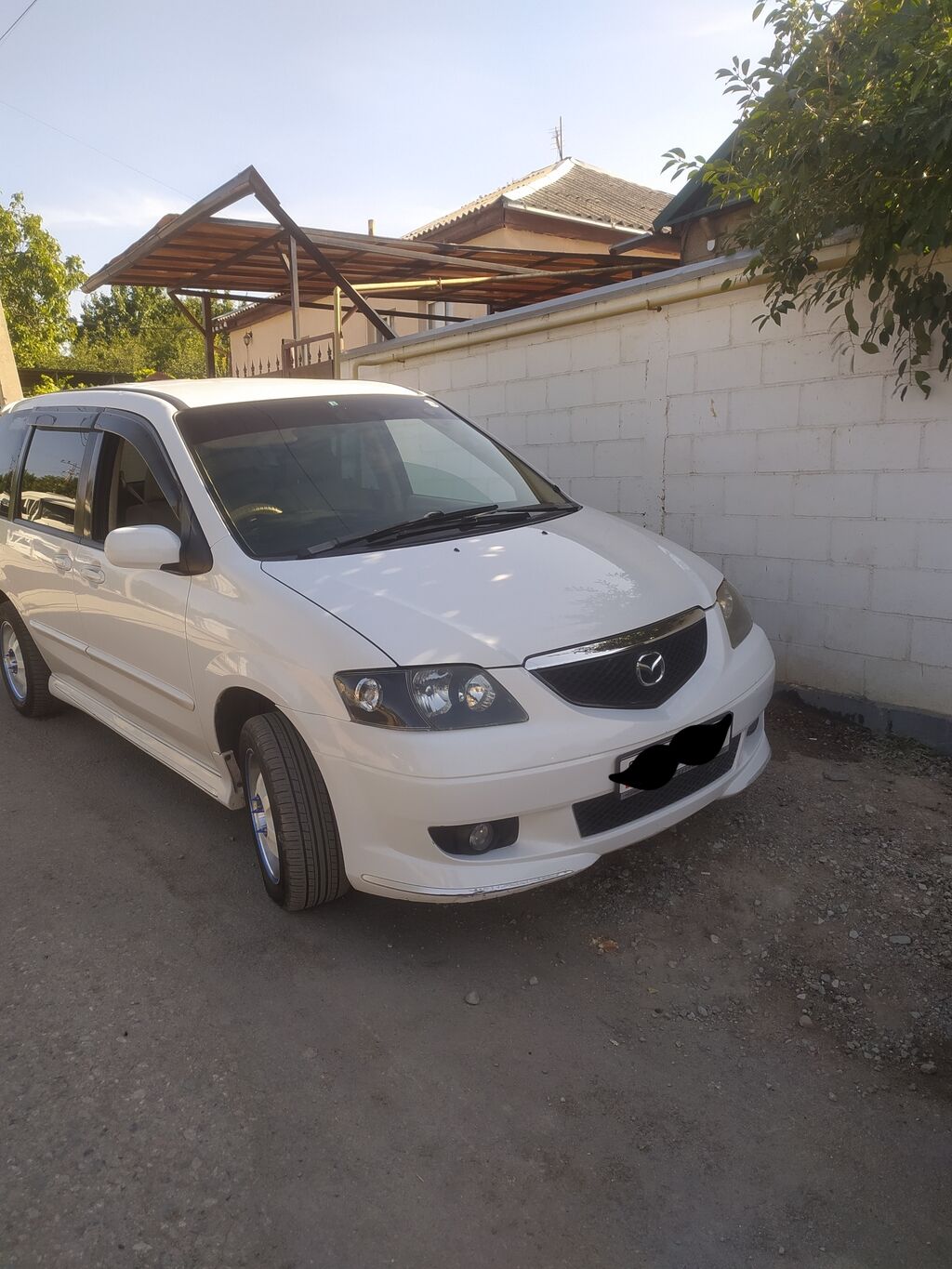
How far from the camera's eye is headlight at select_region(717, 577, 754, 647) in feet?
11.1

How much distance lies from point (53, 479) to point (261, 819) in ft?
7.78

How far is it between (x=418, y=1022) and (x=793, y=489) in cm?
339

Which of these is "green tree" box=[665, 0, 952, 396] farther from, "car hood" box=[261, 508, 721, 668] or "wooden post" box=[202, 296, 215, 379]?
"wooden post" box=[202, 296, 215, 379]

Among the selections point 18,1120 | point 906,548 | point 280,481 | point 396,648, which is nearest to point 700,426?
point 906,548

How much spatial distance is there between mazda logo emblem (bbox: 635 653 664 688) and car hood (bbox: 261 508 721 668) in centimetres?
11

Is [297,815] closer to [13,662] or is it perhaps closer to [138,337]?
[13,662]

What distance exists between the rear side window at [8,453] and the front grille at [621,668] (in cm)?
370

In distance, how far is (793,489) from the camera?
15.9ft

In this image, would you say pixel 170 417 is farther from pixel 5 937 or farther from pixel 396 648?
pixel 5 937

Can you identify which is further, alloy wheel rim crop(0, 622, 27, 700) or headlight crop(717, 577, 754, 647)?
alloy wheel rim crop(0, 622, 27, 700)

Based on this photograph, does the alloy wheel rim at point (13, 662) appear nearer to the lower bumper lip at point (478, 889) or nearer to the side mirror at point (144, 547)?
the side mirror at point (144, 547)

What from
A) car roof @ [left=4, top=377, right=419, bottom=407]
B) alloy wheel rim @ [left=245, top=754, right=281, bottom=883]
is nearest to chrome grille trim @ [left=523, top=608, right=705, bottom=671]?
alloy wheel rim @ [left=245, top=754, right=281, bottom=883]

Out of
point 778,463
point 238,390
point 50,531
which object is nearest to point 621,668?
point 238,390

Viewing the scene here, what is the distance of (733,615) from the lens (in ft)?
11.4
